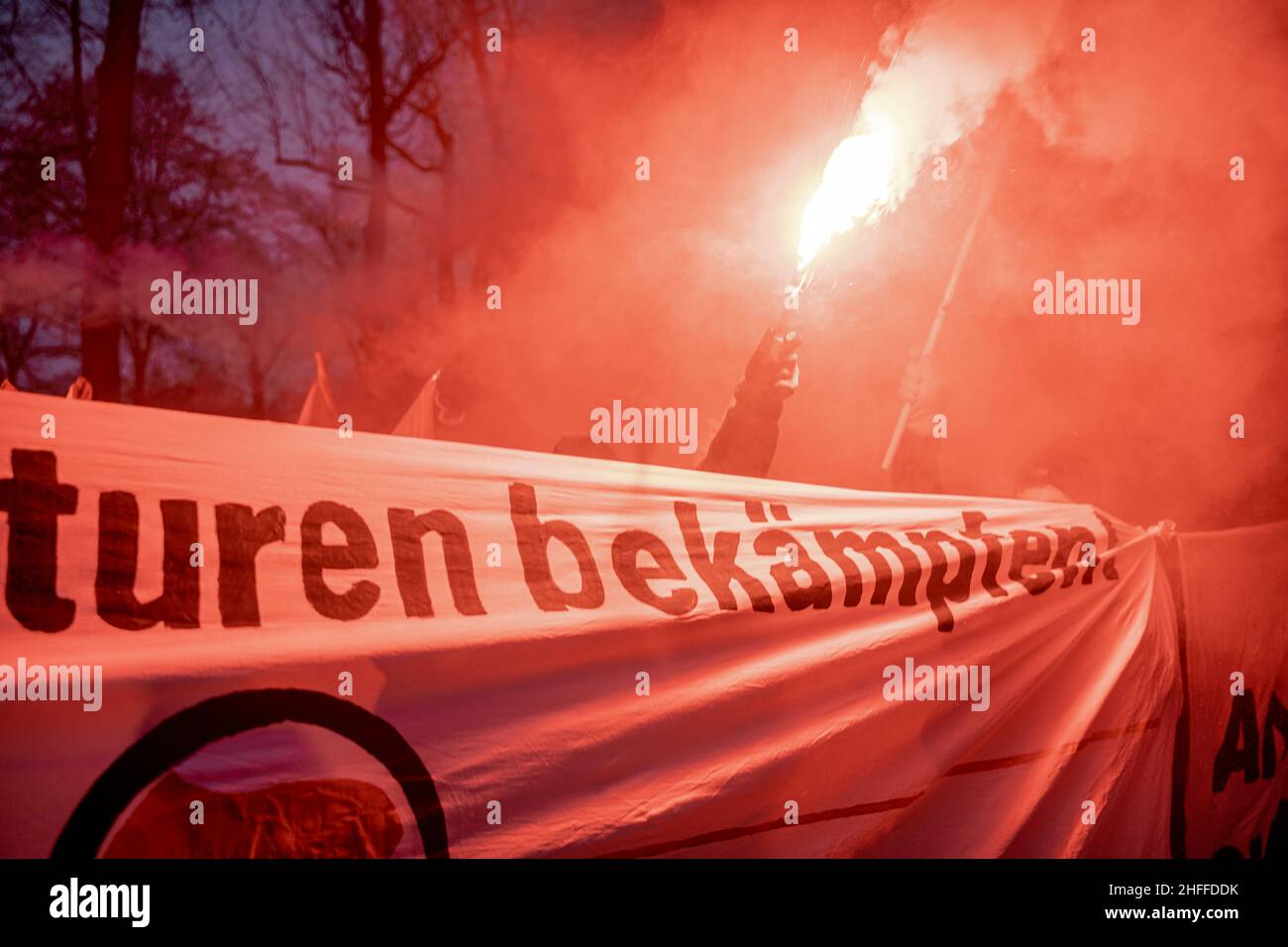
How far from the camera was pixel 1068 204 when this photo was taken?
5863 mm

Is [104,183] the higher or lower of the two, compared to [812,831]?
higher

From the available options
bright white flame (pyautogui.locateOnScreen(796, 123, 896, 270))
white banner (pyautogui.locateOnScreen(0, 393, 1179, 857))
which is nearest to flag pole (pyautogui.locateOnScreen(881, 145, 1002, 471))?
bright white flame (pyautogui.locateOnScreen(796, 123, 896, 270))

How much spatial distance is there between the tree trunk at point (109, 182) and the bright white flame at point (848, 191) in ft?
21.9

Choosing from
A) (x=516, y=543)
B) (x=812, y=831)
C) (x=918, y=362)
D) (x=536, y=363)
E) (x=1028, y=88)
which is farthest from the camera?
(x=536, y=363)

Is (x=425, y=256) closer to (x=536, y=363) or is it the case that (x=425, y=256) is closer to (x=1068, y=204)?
(x=536, y=363)

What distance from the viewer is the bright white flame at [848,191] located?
4406 millimetres

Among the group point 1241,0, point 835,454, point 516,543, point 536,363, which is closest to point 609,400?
point 536,363

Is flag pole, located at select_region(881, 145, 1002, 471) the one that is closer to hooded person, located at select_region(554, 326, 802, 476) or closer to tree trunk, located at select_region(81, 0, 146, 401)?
hooded person, located at select_region(554, 326, 802, 476)

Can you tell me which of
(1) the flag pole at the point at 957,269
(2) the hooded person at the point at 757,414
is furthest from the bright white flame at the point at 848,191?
(1) the flag pole at the point at 957,269

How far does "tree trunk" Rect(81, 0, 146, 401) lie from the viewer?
707cm

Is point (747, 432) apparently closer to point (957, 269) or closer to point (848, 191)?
point (848, 191)

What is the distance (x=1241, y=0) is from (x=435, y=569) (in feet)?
23.2
